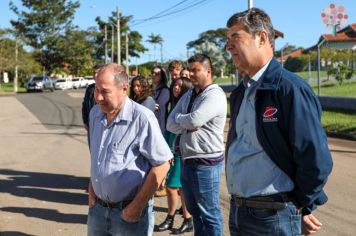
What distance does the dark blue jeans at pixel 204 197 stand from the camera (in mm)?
4305

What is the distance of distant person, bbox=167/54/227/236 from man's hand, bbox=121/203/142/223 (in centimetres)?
131

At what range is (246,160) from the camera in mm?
2578

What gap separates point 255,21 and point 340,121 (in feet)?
46.3

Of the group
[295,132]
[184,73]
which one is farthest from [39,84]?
[295,132]

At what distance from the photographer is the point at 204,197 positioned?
429cm

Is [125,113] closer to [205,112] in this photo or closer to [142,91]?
[205,112]

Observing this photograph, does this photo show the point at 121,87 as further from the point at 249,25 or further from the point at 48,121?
the point at 48,121

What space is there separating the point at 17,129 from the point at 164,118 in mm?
11952

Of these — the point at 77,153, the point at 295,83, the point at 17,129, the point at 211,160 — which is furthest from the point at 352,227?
the point at 17,129

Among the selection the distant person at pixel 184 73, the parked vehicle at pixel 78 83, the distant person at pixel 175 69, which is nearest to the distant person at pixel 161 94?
the distant person at pixel 175 69

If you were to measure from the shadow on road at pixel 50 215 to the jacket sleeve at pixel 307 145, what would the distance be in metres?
4.23

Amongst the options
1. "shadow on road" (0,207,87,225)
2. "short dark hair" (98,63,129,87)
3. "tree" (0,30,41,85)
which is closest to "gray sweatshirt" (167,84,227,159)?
"short dark hair" (98,63,129,87)

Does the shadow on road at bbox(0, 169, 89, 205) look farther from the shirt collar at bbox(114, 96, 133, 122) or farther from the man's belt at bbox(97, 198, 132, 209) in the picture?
the shirt collar at bbox(114, 96, 133, 122)

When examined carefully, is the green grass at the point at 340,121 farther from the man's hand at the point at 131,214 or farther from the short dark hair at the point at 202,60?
the man's hand at the point at 131,214
